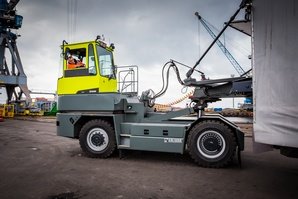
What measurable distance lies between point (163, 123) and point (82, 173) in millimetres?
2695

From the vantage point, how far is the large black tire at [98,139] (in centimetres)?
711

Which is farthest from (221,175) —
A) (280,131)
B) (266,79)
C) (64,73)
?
(64,73)

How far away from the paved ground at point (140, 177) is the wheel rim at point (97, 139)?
1.47 feet

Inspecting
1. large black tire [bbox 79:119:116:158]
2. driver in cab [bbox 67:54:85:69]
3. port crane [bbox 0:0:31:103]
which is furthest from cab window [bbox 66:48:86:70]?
port crane [bbox 0:0:31:103]

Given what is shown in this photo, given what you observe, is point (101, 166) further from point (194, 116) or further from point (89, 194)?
point (194, 116)

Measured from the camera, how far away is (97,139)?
7.26 meters

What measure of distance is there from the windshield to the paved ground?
2775mm

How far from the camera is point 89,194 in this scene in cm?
418

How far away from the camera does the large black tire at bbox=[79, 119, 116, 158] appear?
711 centimetres

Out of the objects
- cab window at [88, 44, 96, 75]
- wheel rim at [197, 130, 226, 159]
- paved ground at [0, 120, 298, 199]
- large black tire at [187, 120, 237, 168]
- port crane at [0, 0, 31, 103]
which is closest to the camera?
paved ground at [0, 120, 298, 199]

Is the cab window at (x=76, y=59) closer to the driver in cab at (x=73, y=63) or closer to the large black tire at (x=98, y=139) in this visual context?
the driver in cab at (x=73, y=63)

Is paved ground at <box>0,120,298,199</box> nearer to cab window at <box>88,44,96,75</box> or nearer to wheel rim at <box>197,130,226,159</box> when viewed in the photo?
wheel rim at <box>197,130,226,159</box>

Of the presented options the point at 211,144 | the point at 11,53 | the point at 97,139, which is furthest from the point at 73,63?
the point at 11,53

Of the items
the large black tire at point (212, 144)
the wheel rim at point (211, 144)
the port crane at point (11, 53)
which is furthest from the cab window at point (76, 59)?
the port crane at point (11, 53)
